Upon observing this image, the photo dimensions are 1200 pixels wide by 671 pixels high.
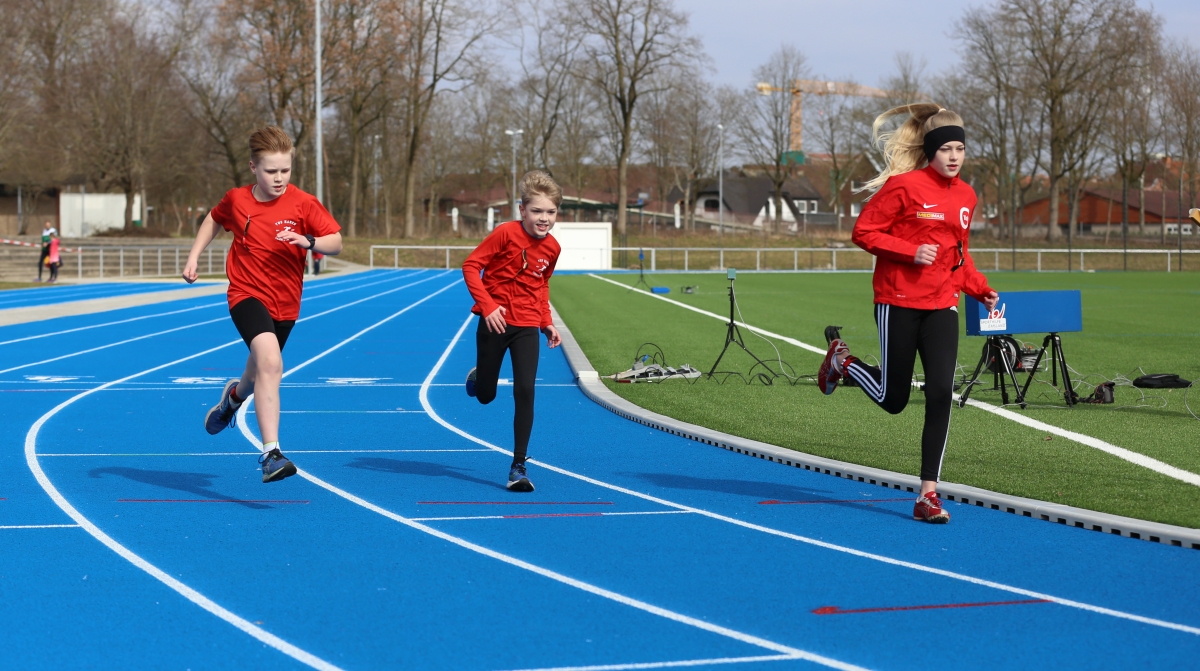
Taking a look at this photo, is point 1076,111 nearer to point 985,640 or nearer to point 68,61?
point 68,61

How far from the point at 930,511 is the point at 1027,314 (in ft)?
14.2

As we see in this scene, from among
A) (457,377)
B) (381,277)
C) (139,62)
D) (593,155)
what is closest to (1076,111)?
(593,155)

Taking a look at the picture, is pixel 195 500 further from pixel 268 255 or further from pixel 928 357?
pixel 928 357

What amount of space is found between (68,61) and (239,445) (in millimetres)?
54474

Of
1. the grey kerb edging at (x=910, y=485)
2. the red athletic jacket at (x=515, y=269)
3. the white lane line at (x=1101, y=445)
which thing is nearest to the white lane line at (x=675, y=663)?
the grey kerb edging at (x=910, y=485)

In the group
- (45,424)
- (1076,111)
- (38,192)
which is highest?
(1076,111)

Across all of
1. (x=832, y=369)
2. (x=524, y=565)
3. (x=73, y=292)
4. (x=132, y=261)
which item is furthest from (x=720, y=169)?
(x=524, y=565)

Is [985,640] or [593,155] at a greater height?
[593,155]

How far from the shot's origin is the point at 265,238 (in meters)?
6.30

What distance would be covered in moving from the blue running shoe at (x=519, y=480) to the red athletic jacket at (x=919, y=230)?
218cm

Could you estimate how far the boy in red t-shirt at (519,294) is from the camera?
6364mm

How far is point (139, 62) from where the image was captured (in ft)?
180

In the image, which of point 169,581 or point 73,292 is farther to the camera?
point 73,292

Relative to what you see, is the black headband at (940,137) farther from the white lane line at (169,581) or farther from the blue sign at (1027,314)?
the blue sign at (1027,314)
